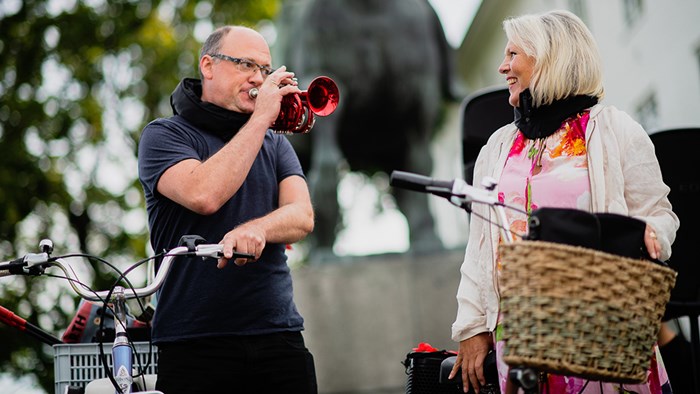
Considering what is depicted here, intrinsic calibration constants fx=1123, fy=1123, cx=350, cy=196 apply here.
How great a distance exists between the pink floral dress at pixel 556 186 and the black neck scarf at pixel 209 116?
1.13 m

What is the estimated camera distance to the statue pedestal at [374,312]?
10.7 meters

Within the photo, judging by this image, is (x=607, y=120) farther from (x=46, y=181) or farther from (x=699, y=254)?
(x=46, y=181)

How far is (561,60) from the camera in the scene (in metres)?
4.09

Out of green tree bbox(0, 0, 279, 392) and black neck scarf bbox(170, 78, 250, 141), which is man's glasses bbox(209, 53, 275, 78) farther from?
green tree bbox(0, 0, 279, 392)

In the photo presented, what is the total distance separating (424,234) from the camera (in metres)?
11.9

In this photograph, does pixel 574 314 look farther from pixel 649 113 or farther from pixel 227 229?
pixel 649 113

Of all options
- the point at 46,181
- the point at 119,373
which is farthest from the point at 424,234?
the point at 46,181

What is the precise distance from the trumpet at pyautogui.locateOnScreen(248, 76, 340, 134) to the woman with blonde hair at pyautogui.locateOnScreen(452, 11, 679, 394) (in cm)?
73

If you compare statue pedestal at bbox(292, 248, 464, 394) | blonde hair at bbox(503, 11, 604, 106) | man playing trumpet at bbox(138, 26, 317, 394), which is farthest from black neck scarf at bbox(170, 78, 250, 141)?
statue pedestal at bbox(292, 248, 464, 394)

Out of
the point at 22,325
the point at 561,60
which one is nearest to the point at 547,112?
the point at 561,60

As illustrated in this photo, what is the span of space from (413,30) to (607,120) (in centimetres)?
828

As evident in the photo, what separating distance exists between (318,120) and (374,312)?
229 centimetres

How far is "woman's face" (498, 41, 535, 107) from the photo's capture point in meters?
4.18

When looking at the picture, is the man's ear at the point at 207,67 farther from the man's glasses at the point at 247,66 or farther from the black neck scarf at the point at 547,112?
the black neck scarf at the point at 547,112
